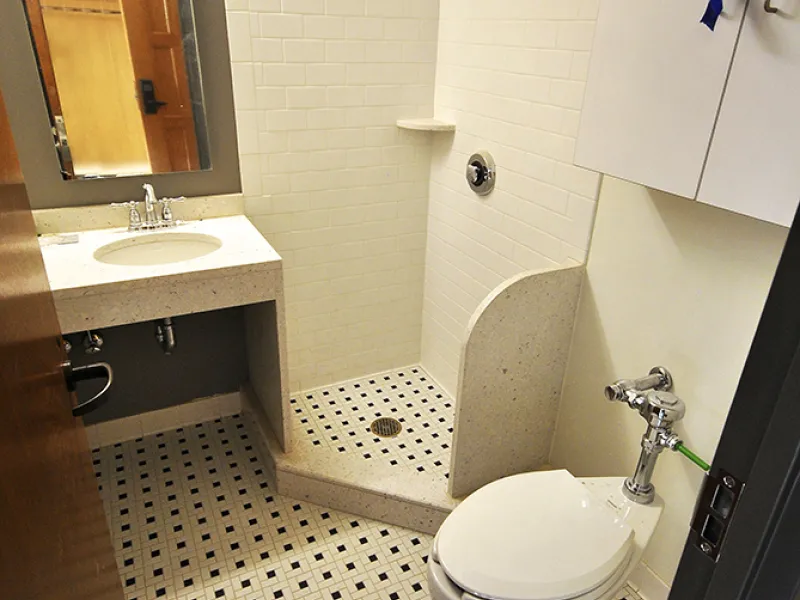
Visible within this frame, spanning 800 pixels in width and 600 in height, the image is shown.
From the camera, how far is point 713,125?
3.55 ft

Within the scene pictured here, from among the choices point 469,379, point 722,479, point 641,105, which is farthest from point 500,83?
point 722,479

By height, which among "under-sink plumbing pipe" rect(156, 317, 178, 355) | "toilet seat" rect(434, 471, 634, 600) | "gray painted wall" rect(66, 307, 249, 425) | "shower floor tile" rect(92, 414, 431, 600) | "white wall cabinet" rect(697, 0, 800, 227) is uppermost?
"white wall cabinet" rect(697, 0, 800, 227)

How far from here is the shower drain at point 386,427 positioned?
242cm

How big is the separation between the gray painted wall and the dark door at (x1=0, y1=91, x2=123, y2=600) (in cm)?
134

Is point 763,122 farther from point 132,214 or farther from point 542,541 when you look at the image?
point 132,214

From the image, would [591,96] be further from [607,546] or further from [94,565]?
[94,565]

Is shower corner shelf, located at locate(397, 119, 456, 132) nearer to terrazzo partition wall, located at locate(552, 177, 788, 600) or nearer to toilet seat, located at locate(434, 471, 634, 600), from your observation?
terrazzo partition wall, located at locate(552, 177, 788, 600)

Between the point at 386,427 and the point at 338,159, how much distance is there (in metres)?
1.15

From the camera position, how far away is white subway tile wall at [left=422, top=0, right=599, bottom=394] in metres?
1.77

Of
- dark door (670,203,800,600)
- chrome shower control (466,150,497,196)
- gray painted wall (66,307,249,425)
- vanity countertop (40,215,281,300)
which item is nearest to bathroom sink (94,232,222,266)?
vanity countertop (40,215,281,300)

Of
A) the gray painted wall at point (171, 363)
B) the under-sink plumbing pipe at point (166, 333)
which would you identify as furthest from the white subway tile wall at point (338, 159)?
the under-sink plumbing pipe at point (166, 333)

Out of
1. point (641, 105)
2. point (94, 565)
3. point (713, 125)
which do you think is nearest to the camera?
point (94, 565)

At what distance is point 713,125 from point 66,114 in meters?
1.88

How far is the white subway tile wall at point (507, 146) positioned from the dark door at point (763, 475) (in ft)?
4.14
